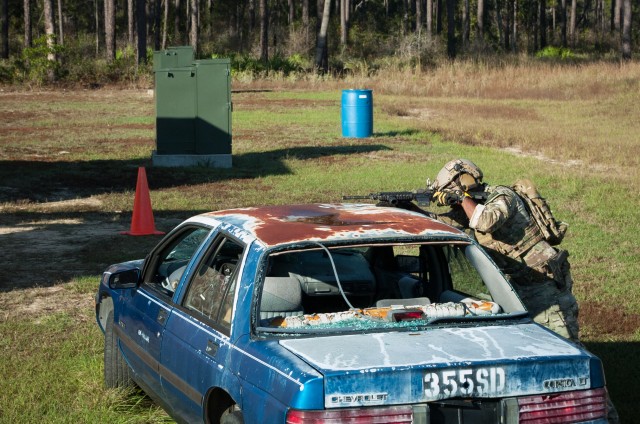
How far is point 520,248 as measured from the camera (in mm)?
6207

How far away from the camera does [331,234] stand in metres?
4.67

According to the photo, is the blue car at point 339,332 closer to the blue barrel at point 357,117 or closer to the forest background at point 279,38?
the blue barrel at point 357,117

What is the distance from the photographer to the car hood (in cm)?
378

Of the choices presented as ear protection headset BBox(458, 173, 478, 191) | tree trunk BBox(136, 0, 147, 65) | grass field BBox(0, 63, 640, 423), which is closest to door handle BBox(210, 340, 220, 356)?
grass field BBox(0, 63, 640, 423)

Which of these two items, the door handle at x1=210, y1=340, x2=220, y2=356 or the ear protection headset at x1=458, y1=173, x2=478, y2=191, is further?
the ear protection headset at x1=458, y1=173, x2=478, y2=191

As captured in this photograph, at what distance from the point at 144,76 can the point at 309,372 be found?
40537 mm

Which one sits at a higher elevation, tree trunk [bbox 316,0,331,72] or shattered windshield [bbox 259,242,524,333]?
tree trunk [bbox 316,0,331,72]

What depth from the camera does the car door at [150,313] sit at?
527cm

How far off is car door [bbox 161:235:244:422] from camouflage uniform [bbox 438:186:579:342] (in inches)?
65.5

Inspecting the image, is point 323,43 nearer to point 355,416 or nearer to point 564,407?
point 564,407

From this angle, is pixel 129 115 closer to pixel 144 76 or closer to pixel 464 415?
pixel 144 76

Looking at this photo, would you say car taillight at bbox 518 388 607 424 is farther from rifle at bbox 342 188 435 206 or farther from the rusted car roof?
rifle at bbox 342 188 435 206

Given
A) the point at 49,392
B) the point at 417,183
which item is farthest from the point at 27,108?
the point at 49,392

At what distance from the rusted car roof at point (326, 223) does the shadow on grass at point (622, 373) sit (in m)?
2.08
